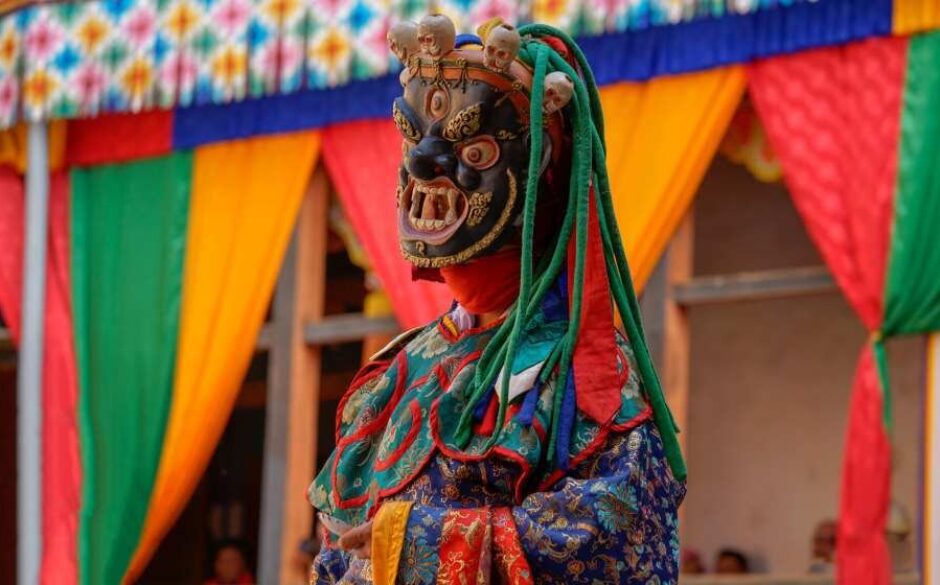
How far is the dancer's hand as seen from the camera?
3.33m

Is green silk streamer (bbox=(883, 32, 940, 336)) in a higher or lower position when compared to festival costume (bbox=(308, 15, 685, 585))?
higher

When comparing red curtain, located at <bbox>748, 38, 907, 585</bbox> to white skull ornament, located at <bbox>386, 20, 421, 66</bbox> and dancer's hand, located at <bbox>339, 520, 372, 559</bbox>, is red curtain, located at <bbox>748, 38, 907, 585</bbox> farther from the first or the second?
dancer's hand, located at <bbox>339, 520, 372, 559</bbox>

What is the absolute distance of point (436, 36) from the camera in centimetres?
347

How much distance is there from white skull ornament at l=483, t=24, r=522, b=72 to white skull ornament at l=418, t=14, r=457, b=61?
0.21 ft

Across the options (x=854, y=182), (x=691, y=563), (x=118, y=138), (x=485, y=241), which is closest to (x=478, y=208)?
(x=485, y=241)

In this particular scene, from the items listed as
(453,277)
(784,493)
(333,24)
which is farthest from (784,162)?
(453,277)

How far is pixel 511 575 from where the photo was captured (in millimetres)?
3242

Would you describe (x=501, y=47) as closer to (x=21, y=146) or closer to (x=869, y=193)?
(x=869, y=193)

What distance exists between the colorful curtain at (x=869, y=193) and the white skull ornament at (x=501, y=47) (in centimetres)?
399

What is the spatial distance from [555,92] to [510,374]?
0.44 meters

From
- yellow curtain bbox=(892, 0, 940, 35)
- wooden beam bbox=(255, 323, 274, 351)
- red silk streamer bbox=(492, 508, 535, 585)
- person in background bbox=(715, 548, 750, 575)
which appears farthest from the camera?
person in background bbox=(715, 548, 750, 575)

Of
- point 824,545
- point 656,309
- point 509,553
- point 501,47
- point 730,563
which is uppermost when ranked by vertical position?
point 501,47

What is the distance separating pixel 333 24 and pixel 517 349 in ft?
16.5

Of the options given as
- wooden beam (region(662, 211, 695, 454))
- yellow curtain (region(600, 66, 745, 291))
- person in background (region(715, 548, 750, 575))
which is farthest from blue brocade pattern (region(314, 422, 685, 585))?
person in background (region(715, 548, 750, 575))
